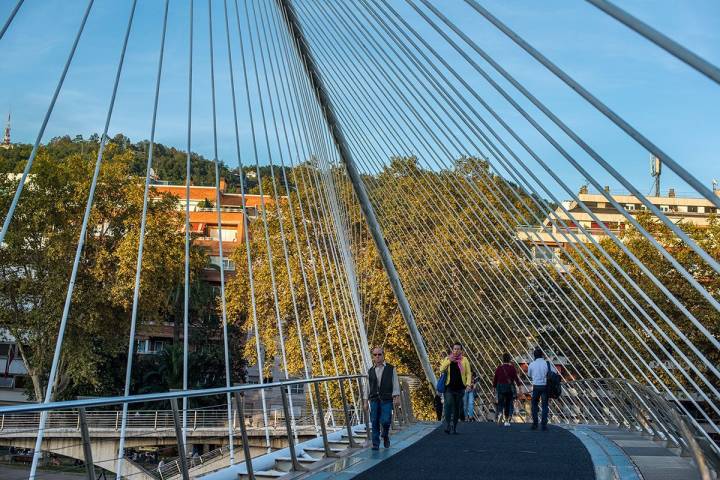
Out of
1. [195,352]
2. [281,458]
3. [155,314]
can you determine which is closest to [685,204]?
[195,352]

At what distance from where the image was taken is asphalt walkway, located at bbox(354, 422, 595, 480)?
8969 mm

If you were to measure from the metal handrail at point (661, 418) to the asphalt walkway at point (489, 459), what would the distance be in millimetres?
945

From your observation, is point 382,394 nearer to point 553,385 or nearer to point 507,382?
point 553,385

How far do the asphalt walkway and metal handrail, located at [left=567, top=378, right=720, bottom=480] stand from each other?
94cm

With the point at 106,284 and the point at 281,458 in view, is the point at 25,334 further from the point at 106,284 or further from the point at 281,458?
the point at 281,458

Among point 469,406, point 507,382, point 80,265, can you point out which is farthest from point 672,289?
point 80,265

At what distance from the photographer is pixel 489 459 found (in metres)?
10.7

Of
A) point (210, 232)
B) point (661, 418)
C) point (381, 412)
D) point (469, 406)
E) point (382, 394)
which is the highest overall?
point (210, 232)

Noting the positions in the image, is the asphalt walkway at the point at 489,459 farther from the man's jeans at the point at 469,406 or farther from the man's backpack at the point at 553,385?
the man's jeans at the point at 469,406

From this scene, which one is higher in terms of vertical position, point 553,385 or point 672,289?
point 672,289

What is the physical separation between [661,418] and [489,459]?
8.99 feet

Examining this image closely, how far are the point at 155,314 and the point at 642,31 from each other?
36.9 m

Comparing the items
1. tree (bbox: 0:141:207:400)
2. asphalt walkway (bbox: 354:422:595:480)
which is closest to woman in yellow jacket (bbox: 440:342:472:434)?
asphalt walkway (bbox: 354:422:595:480)

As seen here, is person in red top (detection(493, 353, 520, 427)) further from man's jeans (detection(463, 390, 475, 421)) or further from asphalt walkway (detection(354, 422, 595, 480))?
Answer: man's jeans (detection(463, 390, 475, 421))
